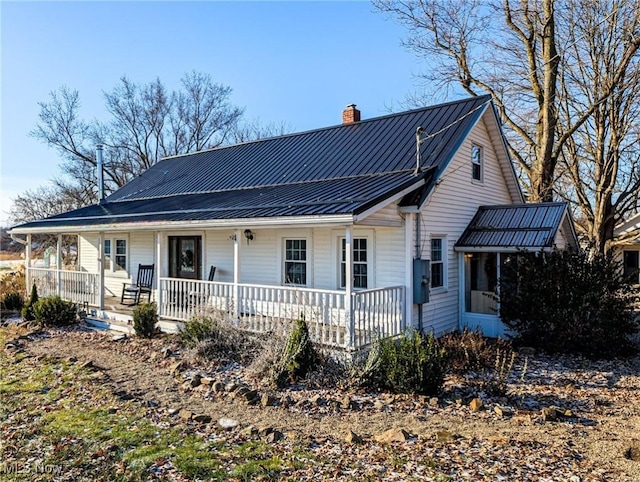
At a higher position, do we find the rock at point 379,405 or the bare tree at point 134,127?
the bare tree at point 134,127

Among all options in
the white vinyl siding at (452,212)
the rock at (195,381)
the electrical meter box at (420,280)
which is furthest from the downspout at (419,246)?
the rock at (195,381)

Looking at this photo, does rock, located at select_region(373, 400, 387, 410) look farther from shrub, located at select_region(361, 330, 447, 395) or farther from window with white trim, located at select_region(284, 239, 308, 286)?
window with white trim, located at select_region(284, 239, 308, 286)

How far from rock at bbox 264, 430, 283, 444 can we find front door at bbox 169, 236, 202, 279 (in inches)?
364

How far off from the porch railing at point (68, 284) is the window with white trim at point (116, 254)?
210cm

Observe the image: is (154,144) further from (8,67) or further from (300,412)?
(300,412)

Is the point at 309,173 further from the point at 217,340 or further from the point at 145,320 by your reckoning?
the point at 145,320

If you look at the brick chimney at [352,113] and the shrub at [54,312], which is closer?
the shrub at [54,312]

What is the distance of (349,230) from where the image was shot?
809 centimetres

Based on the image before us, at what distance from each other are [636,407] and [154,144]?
117 feet

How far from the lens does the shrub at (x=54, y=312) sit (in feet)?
39.8

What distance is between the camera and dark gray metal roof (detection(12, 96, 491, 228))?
31.9ft

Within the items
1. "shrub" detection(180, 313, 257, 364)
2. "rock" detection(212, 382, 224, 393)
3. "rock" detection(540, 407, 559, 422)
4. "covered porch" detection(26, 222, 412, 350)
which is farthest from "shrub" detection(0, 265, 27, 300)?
"rock" detection(540, 407, 559, 422)

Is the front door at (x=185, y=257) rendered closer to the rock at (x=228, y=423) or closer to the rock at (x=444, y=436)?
the rock at (x=228, y=423)

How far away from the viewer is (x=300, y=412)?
20.1 ft
